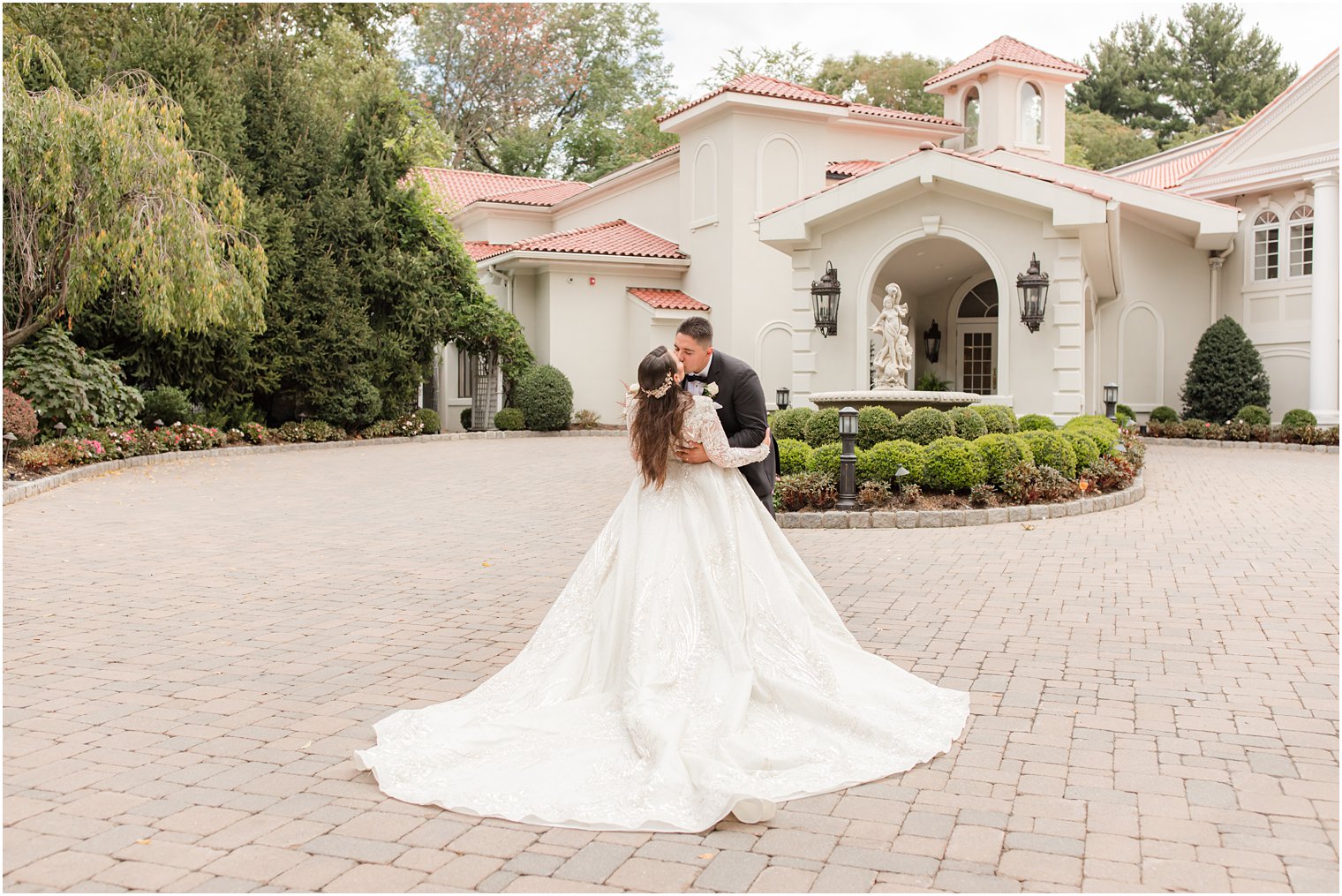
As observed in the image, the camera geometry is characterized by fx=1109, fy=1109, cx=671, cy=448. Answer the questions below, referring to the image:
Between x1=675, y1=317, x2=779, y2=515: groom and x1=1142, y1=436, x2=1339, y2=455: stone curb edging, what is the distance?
18.7 m

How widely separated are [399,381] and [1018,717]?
20523mm

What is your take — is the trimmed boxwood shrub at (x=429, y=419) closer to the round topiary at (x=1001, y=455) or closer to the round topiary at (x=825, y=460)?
the round topiary at (x=825, y=460)

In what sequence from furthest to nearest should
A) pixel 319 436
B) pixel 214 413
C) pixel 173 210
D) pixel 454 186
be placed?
pixel 454 186 → pixel 319 436 → pixel 214 413 → pixel 173 210

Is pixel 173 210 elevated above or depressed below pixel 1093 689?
above

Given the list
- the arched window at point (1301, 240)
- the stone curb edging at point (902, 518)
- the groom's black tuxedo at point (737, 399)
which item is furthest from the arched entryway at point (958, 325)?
the groom's black tuxedo at point (737, 399)

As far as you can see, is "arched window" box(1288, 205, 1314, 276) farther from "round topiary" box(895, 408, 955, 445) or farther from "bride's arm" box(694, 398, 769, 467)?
"bride's arm" box(694, 398, 769, 467)

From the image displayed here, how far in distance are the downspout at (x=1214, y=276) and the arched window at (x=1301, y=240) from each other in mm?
1330

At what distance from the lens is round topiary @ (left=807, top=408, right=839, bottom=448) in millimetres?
13442

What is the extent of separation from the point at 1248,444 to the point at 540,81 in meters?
32.9

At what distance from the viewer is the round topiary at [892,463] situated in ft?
39.5

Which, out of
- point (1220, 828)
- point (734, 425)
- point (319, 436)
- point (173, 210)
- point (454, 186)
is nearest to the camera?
point (1220, 828)

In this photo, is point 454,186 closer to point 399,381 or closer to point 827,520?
point 399,381

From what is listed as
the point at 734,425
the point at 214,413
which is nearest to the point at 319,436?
the point at 214,413

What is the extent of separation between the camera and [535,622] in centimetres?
716
